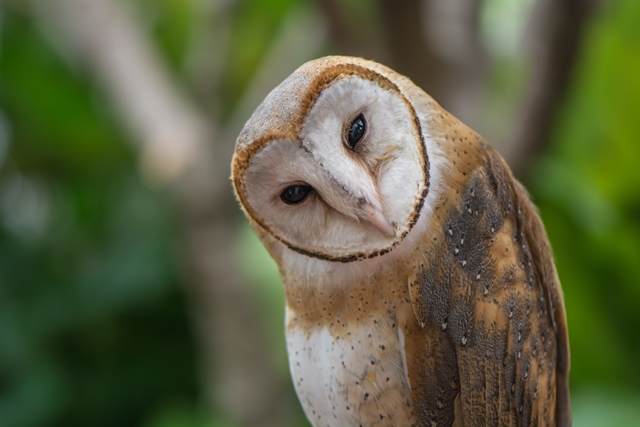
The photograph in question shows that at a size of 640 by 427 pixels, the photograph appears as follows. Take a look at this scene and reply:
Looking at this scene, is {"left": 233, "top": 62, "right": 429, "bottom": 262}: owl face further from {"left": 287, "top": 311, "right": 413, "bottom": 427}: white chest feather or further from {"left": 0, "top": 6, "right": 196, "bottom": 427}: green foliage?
{"left": 0, "top": 6, "right": 196, "bottom": 427}: green foliage

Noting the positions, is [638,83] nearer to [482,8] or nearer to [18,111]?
[482,8]

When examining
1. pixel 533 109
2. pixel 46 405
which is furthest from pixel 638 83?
pixel 46 405

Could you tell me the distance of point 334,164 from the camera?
Answer: 78 centimetres

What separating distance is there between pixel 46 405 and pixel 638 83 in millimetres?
2812

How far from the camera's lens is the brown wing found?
2.92 ft

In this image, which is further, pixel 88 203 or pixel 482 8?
pixel 88 203

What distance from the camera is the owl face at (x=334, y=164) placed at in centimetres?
78

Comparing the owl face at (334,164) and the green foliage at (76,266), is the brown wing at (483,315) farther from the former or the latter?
the green foliage at (76,266)

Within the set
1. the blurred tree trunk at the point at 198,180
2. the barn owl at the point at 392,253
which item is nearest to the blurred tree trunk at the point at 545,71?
the blurred tree trunk at the point at 198,180

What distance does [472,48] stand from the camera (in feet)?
8.69

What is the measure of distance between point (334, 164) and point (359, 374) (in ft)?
0.90

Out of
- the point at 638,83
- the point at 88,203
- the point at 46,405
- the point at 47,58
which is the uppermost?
the point at 638,83

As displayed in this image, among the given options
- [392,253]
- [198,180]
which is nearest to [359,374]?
[392,253]

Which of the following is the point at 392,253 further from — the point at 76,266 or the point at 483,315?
the point at 76,266
